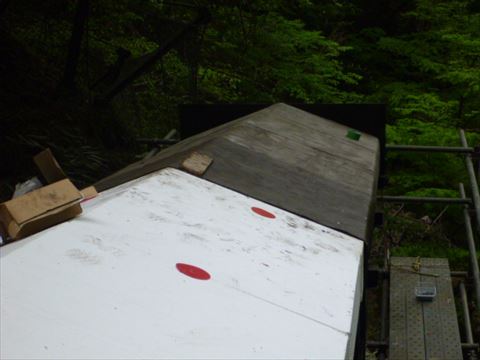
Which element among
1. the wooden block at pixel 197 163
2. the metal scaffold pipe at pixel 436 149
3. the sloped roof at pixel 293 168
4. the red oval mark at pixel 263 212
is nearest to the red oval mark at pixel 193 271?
the red oval mark at pixel 263 212

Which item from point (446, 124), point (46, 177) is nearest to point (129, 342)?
point (46, 177)

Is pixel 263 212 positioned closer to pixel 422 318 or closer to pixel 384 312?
pixel 422 318

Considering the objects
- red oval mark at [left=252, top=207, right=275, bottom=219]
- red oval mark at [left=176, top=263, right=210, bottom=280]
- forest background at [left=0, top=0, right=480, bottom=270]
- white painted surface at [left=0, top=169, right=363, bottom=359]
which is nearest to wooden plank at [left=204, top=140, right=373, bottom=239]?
red oval mark at [left=252, top=207, right=275, bottom=219]

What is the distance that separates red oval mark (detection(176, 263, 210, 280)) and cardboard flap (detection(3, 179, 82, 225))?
0.49 meters

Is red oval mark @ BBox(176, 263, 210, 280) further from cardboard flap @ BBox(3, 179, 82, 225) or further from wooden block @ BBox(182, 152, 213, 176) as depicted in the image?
wooden block @ BBox(182, 152, 213, 176)

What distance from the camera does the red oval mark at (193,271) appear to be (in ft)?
8.09

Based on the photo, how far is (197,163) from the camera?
13.4 feet

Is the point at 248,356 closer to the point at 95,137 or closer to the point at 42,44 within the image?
the point at 95,137

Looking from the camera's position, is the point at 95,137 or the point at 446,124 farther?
the point at 446,124

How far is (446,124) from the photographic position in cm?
1168

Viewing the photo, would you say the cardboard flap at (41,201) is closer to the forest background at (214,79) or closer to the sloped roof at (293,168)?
the sloped roof at (293,168)

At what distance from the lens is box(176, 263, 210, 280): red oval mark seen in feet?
8.09

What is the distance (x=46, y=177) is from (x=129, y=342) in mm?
1453

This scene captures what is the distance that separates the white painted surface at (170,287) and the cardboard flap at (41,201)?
0.10 metres
